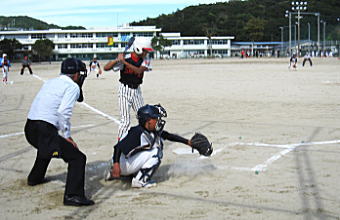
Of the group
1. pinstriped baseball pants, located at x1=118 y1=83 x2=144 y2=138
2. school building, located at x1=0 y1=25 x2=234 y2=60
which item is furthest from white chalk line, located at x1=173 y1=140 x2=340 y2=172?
school building, located at x1=0 y1=25 x2=234 y2=60

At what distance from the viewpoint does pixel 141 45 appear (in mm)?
6012

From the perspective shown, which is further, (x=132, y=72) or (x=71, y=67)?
(x=132, y=72)

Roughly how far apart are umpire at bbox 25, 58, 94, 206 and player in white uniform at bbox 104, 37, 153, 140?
1.30 m

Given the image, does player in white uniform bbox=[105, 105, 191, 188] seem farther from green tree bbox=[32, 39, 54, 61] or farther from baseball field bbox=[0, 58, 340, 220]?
green tree bbox=[32, 39, 54, 61]

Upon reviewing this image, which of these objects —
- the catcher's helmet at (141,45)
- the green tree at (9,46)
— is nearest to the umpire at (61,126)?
the catcher's helmet at (141,45)

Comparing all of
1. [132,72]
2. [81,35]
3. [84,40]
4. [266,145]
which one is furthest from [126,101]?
[81,35]

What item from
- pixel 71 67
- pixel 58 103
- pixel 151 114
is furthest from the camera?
pixel 151 114

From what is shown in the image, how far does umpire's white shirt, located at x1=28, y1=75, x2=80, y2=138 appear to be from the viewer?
447 centimetres

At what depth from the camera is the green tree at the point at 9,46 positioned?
318 ft

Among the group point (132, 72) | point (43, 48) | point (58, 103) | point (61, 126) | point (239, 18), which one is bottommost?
point (61, 126)

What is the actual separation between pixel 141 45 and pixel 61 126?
1.96 m

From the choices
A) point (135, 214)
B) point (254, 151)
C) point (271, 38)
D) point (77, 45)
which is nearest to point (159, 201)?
point (135, 214)

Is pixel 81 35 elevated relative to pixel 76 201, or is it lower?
elevated

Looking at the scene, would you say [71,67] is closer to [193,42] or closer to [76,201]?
[76,201]
